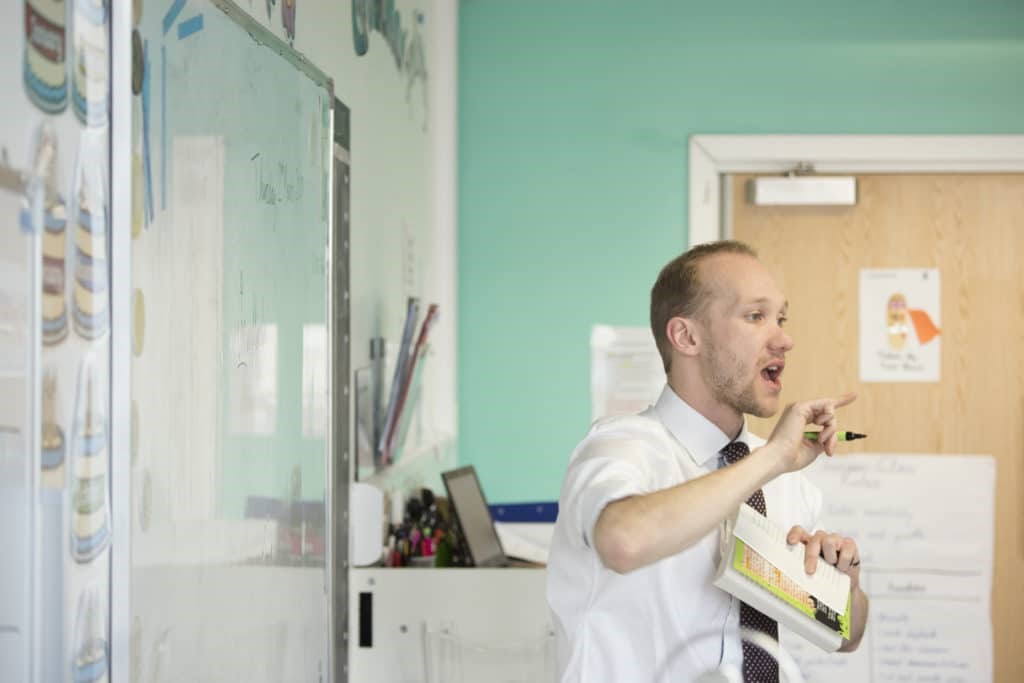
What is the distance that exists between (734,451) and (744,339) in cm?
16

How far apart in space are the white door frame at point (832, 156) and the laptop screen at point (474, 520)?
1469mm

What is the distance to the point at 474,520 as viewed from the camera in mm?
2289

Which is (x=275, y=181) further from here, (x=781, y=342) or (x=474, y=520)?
(x=474, y=520)

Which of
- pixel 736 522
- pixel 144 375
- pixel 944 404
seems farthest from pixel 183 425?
pixel 944 404

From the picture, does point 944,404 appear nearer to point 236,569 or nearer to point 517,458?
point 517,458

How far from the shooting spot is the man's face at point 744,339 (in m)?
1.52

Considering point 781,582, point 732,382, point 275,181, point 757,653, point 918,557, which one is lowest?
point 918,557

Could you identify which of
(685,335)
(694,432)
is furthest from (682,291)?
(694,432)

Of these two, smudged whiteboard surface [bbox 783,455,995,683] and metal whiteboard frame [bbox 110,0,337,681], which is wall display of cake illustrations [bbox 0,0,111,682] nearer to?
metal whiteboard frame [bbox 110,0,337,681]

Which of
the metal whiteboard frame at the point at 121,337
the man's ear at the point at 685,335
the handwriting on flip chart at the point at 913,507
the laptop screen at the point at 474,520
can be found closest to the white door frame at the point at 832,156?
the handwriting on flip chart at the point at 913,507

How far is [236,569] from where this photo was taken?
1.38 metres

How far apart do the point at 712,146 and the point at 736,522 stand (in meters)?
2.41

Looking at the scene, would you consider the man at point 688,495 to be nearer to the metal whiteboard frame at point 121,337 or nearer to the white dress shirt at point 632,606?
the white dress shirt at point 632,606

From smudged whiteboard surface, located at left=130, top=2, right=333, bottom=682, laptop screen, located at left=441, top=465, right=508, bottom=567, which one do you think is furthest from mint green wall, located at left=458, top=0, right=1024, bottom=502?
smudged whiteboard surface, located at left=130, top=2, right=333, bottom=682
